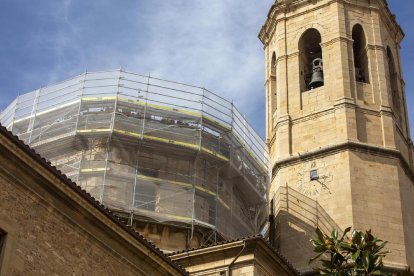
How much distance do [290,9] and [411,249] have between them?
8.67 metres

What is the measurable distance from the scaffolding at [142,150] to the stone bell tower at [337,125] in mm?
1459

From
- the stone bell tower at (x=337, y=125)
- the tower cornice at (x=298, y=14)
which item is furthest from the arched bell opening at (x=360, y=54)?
the tower cornice at (x=298, y=14)

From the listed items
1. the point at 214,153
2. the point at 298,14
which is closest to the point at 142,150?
the point at 214,153

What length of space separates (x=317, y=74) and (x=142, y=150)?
5.92m

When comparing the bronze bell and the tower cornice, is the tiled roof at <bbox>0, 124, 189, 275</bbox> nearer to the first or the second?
the bronze bell

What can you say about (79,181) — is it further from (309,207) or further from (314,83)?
(314,83)

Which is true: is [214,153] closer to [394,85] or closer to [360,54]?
[360,54]

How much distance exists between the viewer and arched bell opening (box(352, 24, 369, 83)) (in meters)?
25.2

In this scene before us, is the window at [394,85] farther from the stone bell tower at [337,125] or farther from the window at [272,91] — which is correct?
the window at [272,91]

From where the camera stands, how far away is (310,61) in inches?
1033

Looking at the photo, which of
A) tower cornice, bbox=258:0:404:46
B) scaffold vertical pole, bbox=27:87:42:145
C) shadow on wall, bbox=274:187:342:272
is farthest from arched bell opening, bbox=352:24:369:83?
scaffold vertical pole, bbox=27:87:42:145

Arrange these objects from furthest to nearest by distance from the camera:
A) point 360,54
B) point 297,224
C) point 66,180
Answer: point 360,54
point 297,224
point 66,180

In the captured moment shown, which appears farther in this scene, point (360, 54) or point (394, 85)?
point (394, 85)

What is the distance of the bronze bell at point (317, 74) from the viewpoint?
24.9 m
